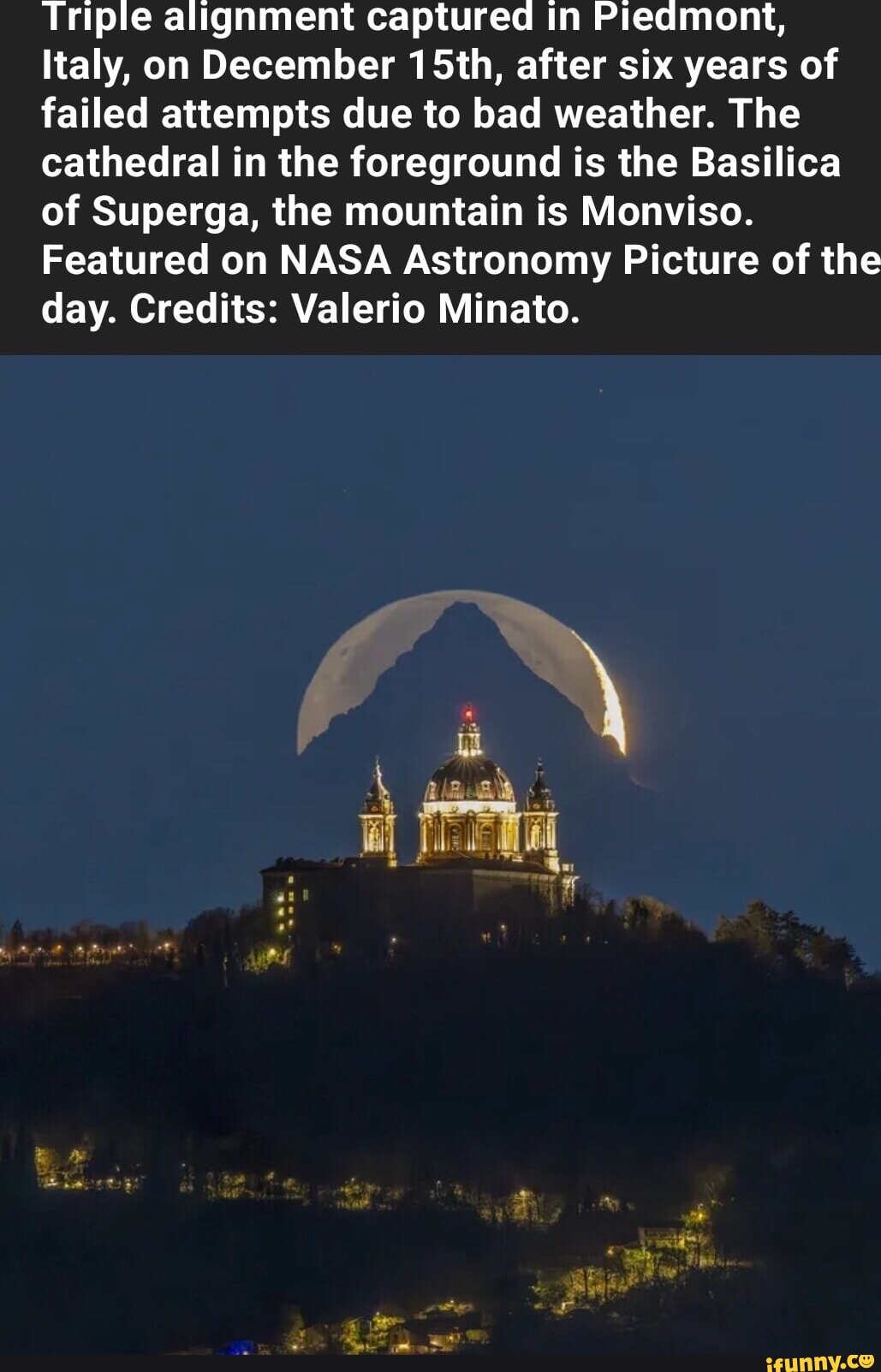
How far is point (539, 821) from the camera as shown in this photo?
499 ft

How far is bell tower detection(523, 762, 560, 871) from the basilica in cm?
3

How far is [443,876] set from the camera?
144875 millimetres

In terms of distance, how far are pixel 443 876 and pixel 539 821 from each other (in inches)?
316

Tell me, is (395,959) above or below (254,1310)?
above

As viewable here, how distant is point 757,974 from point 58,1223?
86.8ft

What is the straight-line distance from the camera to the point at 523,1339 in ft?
312

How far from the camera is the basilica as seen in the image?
13825 centimetres

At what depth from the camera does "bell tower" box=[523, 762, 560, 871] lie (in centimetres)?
15175

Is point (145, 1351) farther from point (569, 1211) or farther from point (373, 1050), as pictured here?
point (373, 1050)

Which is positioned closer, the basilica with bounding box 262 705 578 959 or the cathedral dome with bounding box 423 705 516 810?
the basilica with bounding box 262 705 578 959

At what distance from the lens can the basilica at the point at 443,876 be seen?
454ft

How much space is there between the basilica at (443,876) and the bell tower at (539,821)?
0.09 feet

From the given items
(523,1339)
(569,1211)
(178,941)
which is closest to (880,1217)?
(569,1211)

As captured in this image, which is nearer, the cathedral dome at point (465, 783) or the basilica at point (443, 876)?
the basilica at point (443, 876)
